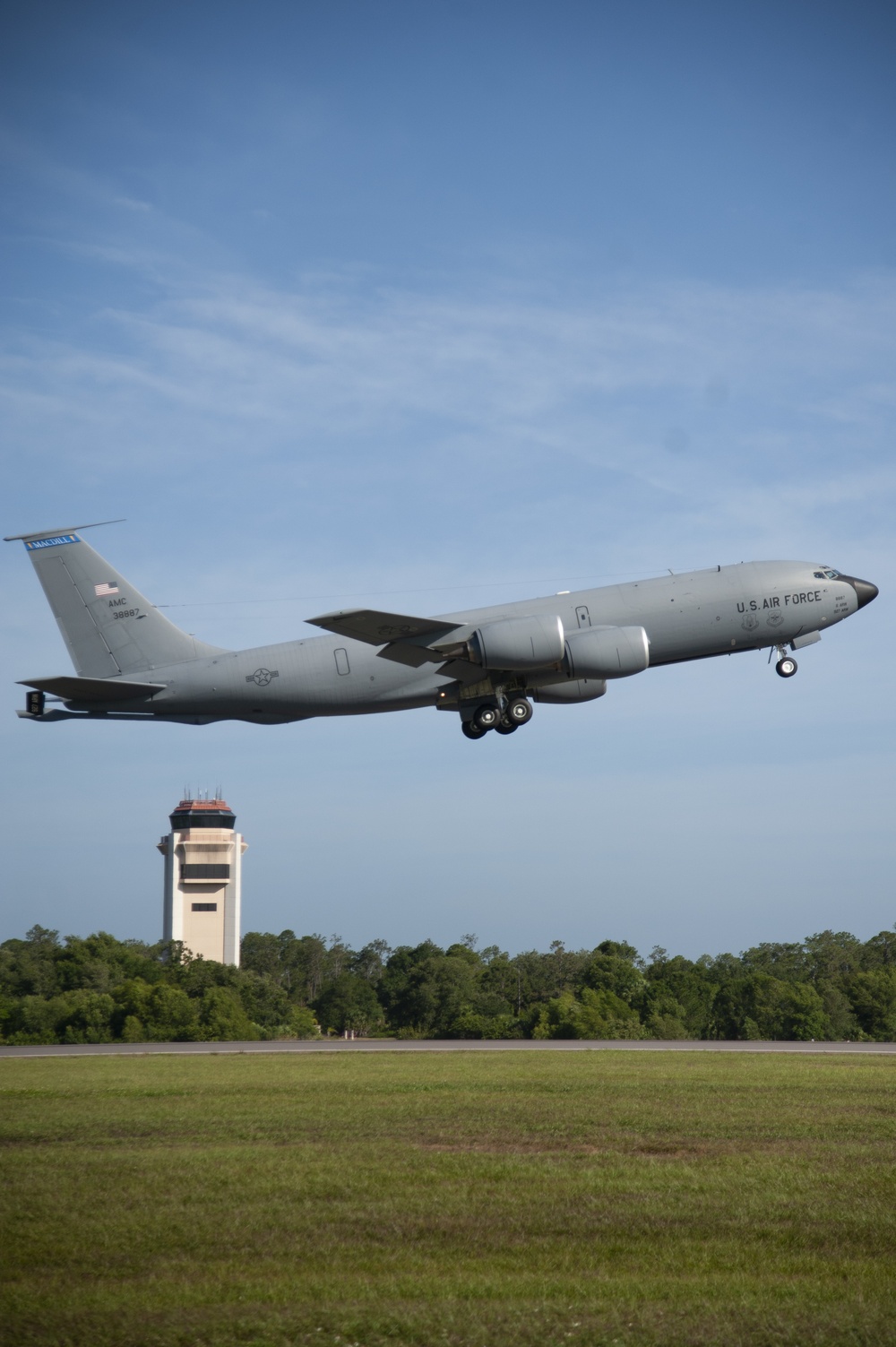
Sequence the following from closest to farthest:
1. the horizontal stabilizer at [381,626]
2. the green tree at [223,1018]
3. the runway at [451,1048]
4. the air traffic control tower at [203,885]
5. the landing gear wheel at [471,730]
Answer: the horizontal stabilizer at [381,626]
the landing gear wheel at [471,730]
the runway at [451,1048]
the green tree at [223,1018]
the air traffic control tower at [203,885]

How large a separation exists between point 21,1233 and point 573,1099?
20576 millimetres

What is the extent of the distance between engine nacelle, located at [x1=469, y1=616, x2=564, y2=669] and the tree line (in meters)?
59.9

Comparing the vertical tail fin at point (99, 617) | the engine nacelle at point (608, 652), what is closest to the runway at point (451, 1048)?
the vertical tail fin at point (99, 617)

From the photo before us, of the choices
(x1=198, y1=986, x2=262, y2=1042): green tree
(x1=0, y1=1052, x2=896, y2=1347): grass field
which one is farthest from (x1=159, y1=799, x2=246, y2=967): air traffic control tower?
(x1=0, y1=1052, x2=896, y2=1347): grass field

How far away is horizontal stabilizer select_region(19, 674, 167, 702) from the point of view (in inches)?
1654

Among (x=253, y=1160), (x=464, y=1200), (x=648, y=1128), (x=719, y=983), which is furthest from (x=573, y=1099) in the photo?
(x=719, y=983)

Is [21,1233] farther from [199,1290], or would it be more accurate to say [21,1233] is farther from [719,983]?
[719,983]

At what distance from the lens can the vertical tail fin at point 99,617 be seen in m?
45.9

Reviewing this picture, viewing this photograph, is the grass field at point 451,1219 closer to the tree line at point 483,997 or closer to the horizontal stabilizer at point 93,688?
the horizontal stabilizer at point 93,688

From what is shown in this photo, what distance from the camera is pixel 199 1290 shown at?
655 inches

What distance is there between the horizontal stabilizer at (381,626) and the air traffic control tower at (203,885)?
132m

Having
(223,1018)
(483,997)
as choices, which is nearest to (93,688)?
(223,1018)

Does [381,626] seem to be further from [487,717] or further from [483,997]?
[483,997]

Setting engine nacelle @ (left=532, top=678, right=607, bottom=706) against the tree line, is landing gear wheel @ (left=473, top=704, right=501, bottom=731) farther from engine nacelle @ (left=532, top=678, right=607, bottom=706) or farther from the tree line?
the tree line
